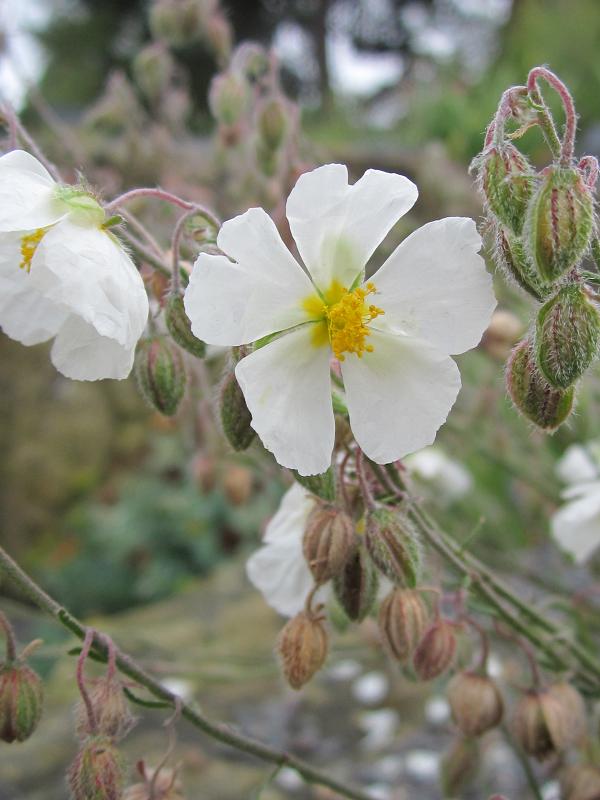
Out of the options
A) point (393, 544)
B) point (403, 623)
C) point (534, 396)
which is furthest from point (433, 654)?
point (534, 396)

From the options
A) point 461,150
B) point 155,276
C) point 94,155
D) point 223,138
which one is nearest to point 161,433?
point 94,155

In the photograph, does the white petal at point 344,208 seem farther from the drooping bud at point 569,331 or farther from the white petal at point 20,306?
the white petal at point 20,306

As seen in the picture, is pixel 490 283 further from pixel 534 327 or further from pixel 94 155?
pixel 94 155

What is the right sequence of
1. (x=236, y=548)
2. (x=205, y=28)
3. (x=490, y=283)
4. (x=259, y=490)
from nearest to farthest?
(x=490, y=283) < (x=205, y=28) < (x=259, y=490) < (x=236, y=548)

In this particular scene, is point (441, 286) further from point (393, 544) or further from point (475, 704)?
point (475, 704)

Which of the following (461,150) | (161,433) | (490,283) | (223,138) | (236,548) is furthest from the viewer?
(461,150)

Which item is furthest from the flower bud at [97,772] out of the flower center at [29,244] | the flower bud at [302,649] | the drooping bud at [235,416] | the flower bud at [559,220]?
the flower bud at [559,220]
